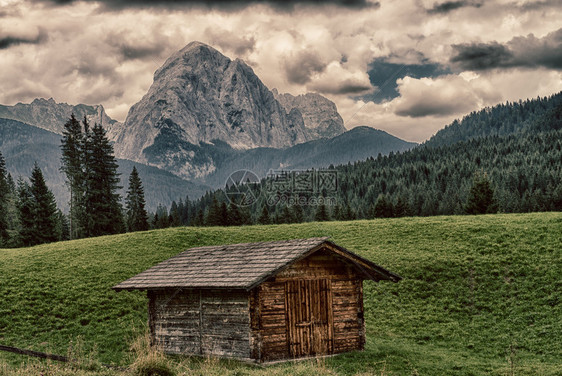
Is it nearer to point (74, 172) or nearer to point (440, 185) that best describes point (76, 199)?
point (74, 172)

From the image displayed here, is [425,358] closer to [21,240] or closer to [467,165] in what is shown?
[21,240]

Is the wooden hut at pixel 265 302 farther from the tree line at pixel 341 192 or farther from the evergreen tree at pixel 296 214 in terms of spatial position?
the evergreen tree at pixel 296 214

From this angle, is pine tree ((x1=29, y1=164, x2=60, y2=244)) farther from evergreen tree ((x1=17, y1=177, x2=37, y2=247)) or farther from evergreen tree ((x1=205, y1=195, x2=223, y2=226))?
evergreen tree ((x1=205, y1=195, x2=223, y2=226))

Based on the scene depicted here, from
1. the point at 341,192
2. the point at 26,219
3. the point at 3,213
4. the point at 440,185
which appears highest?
the point at 341,192

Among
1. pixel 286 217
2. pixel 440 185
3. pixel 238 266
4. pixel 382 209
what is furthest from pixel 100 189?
pixel 440 185

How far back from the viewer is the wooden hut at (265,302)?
21547mm

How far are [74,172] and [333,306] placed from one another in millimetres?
55663

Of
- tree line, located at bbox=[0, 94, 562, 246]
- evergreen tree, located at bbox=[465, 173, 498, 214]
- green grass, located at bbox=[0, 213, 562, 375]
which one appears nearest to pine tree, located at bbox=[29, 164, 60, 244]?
tree line, located at bbox=[0, 94, 562, 246]

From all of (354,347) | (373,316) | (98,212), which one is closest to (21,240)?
(98,212)

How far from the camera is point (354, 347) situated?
77.8 feet

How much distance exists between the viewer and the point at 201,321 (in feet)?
76.8

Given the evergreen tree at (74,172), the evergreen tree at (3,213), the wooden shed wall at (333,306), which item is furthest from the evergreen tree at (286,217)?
the wooden shed wall at (333,306)

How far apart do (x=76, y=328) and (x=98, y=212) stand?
41886 mm

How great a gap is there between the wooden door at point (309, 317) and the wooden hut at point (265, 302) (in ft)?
0.13
